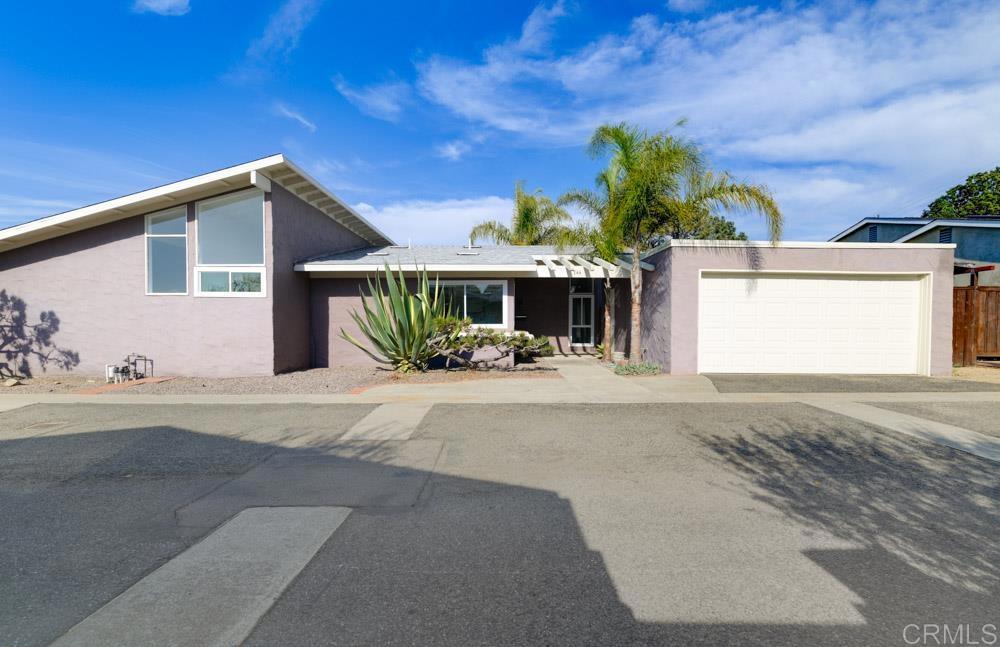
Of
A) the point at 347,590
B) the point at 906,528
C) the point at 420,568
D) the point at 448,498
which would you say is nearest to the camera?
the point at 347,590

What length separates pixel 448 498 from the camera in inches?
183

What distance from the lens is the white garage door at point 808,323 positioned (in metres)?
12.7

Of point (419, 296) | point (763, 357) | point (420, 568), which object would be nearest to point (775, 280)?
point (763, 357)

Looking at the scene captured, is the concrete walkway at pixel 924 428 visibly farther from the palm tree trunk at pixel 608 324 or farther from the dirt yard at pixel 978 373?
the palm tree trunk at pixel 608 324

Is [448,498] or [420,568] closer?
[420,568]

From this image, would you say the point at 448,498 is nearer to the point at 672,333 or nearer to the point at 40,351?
the point at 672,333

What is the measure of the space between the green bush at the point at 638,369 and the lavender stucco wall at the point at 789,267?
Answer: 341mm

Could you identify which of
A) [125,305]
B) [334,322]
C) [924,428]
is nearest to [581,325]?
[334,322]

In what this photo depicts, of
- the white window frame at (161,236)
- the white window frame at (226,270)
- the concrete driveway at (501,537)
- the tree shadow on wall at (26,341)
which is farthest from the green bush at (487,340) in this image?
the tree shadow on wall at (26,341)

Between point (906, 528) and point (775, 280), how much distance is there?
9.88m

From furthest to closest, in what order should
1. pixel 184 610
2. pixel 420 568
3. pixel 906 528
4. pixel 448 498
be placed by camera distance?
pixel 448 498, pixel 906 528, pixel 420 568, pixel 184 610

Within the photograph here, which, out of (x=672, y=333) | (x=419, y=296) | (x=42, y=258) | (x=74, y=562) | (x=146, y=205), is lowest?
(x=74, y=562)

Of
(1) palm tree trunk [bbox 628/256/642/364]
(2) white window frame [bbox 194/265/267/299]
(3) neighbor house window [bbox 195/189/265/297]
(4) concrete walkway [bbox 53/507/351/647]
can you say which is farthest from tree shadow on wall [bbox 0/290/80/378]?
(1) palm tree trunk [bbox 628/256/642/364]

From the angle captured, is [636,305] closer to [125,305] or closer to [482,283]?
[482,283]
